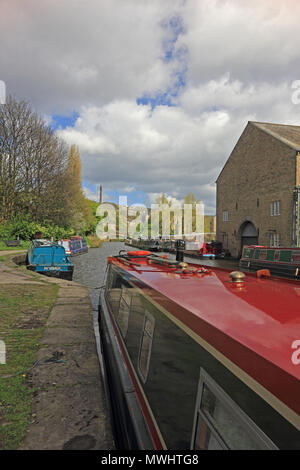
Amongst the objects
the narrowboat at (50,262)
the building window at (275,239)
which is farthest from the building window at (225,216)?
the narrowboat at (50,262)

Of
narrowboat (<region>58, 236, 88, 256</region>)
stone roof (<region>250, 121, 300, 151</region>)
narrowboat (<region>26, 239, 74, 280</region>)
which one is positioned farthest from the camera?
narrowboat (<region>58, 236, 88, 256</region>)

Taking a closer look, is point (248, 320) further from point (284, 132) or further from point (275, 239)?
point (284, 132)

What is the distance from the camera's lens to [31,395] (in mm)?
2910

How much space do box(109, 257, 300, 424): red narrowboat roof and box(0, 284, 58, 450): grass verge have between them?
1522 mm

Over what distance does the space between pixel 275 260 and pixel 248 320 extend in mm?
10918

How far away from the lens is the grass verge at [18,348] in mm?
2457

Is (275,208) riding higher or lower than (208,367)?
higher

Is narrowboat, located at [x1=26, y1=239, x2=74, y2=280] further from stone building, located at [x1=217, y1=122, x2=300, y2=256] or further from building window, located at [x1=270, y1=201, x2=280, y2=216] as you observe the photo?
building window, located at [x1=270, y1=201, x2=280, y2=216]

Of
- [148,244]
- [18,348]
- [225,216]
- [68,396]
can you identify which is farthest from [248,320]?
[148,244]

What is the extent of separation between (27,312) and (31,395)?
10.8ft

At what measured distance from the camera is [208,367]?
1370 millimetres

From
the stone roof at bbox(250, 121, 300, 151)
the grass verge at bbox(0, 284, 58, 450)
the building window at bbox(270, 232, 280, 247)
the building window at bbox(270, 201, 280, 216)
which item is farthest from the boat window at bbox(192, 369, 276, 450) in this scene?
the building window at bbox(270, 201, 280, 216)

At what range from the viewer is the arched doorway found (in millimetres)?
24406
